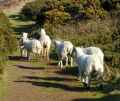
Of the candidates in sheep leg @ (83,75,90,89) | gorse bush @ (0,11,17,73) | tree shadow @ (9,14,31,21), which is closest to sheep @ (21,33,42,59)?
gorse bush @ (0,11,17,73)

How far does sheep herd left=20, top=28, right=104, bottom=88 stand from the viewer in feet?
66.0

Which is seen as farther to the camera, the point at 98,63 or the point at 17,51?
the point at 17,51

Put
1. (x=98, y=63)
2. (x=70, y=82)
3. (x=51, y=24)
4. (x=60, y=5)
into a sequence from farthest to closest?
(x=60, y=5)
(x=51, y=24)
(x=70, y=82)
(x=98, y=63)

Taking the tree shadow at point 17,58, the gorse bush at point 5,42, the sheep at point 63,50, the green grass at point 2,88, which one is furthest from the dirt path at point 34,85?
the tree shadow at point 17,58

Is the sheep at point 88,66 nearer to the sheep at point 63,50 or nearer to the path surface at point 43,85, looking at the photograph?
the path surface at point 43,85

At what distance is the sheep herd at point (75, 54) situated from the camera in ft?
66.0

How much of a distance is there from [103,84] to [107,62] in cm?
401

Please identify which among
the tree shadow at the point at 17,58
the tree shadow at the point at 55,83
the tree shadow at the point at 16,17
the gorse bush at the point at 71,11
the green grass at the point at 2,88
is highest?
the gorse bush at the point at 71,11

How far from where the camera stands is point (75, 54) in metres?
22.4

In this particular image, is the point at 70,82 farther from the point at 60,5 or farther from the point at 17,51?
the point at 60,5

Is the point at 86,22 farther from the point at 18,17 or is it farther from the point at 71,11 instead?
the point at 18,17

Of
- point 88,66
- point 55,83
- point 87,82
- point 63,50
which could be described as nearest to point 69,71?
point 63,50

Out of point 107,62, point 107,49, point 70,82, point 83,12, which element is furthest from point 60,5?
point 70,82

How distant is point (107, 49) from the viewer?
1099 inches
